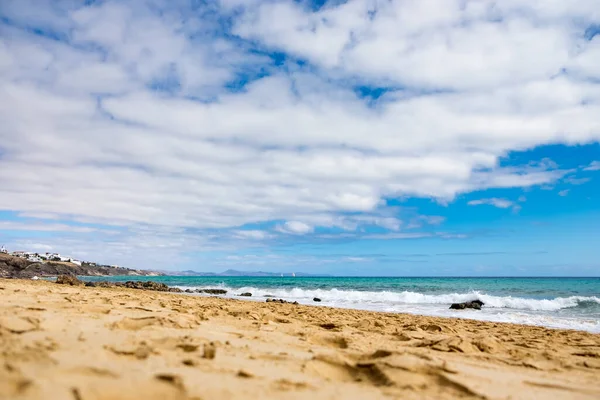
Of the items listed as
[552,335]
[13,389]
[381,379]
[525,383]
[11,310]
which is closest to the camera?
[13,389]

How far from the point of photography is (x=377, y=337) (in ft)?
19.4

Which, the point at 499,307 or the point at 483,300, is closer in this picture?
the point at 499,307

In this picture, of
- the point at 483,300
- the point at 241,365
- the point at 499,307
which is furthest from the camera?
the point at 483,300

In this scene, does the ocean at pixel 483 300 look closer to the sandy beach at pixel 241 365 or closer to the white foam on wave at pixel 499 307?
the white foam on wave at pixel 499 307

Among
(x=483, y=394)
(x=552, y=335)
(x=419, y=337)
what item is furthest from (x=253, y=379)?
(x=552, y=335)

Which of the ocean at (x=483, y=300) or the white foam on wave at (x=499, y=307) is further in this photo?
the ocean at (x=483, y=300)

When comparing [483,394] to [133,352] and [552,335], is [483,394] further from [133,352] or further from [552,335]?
[552,335]

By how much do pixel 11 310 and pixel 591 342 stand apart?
8917 mm

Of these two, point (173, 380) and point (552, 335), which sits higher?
point (173, 380)

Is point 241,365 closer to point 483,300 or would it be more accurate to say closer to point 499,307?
point 499,307

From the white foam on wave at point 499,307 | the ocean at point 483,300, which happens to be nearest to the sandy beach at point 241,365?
the white foam on wave at point 499,307

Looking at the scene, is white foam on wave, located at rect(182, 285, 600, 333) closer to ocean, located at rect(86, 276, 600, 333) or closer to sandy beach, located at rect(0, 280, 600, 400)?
ocean, located at rect(86, 276, 600, 333)

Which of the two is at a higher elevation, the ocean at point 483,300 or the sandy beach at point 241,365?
the sandy beach at point 241,365

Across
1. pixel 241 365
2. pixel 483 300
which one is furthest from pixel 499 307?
pixel 241 365
